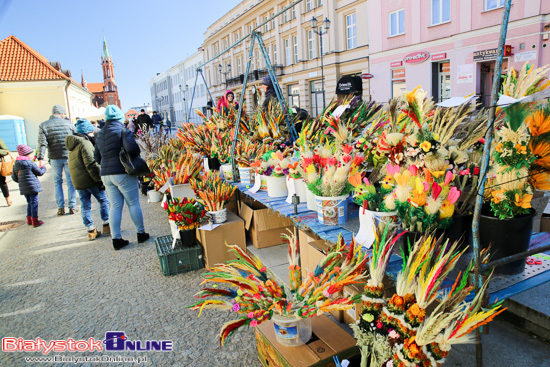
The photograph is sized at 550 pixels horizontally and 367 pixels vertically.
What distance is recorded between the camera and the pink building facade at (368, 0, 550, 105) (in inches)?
428

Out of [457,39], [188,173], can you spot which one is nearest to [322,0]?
[457,39]

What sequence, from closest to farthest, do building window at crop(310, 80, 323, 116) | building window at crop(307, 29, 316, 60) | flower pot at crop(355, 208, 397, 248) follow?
flower pot at crop(355, 208, 397, 248)
building window at crop(307, 29, 316, 60)
building window at crop(310, 80, 323, 116)

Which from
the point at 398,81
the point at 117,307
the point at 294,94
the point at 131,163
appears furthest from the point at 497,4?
the point at 294,94

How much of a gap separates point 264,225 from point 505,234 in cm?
226

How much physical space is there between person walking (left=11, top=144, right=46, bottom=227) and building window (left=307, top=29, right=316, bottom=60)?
63.3ft

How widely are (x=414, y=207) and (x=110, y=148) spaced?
3.31m

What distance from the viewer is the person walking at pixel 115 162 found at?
13.1ft

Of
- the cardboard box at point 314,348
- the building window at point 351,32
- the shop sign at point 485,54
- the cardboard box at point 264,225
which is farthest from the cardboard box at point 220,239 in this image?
the building window at point 351,32

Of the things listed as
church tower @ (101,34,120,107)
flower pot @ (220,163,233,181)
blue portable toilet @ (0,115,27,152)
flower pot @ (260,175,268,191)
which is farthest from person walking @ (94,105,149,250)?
church tower @ (101,34,120,107)

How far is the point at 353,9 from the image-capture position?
729 inches

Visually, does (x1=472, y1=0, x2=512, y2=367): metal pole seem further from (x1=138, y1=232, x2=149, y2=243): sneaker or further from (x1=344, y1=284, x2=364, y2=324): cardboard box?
(x1=138, y1=232, x2=149, y2=243): sneaker

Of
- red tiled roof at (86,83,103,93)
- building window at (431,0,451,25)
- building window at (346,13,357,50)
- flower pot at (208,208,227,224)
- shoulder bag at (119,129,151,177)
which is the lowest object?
flower pot at (208,208,227,224)

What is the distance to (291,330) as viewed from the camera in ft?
6.01

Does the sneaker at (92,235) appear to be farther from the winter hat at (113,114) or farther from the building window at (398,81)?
the building window at (398,81)
